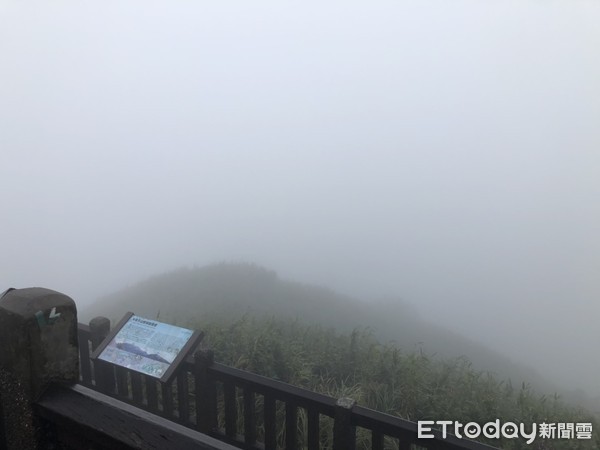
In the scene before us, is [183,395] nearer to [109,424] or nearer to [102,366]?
[102,366]

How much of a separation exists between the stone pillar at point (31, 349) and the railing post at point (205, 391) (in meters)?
1.28

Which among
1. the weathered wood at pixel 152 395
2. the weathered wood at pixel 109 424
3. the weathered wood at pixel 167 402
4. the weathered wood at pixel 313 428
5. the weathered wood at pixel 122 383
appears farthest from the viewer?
the weathered wood at pixel 122 383

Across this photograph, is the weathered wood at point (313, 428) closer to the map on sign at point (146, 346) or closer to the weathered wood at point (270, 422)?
the weathered wood at point (270, 422)

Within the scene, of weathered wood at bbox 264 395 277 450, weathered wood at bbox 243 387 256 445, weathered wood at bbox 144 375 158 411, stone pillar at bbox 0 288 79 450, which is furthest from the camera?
weathered wood at bbox 144 375 158 411

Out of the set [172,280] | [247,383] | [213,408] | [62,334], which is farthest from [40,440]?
[172,280]

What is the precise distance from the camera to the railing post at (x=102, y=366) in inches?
147

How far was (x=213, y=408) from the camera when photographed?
3.28 metres

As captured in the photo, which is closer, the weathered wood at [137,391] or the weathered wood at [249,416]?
the weathered wood at [249,416]

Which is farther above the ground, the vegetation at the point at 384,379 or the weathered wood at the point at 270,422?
the weathered wood at the point at 270,422

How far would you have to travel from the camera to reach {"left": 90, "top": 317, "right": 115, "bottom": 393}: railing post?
3.73m

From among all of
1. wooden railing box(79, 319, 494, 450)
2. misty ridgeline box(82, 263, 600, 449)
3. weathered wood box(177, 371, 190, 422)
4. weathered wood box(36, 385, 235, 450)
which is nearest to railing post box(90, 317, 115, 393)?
wooden railing box(79, 319, 494, 450)

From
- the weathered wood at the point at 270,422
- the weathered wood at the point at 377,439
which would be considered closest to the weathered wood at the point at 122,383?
the weathered wood at the point at 270,422

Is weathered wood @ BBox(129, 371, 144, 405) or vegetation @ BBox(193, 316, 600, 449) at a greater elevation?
weathered wood @ BBox(129, 371, 144, 405)

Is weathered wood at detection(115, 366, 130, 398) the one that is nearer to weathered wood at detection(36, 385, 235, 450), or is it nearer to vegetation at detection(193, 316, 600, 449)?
vegetation at detection(193, 316, 600, 449)
